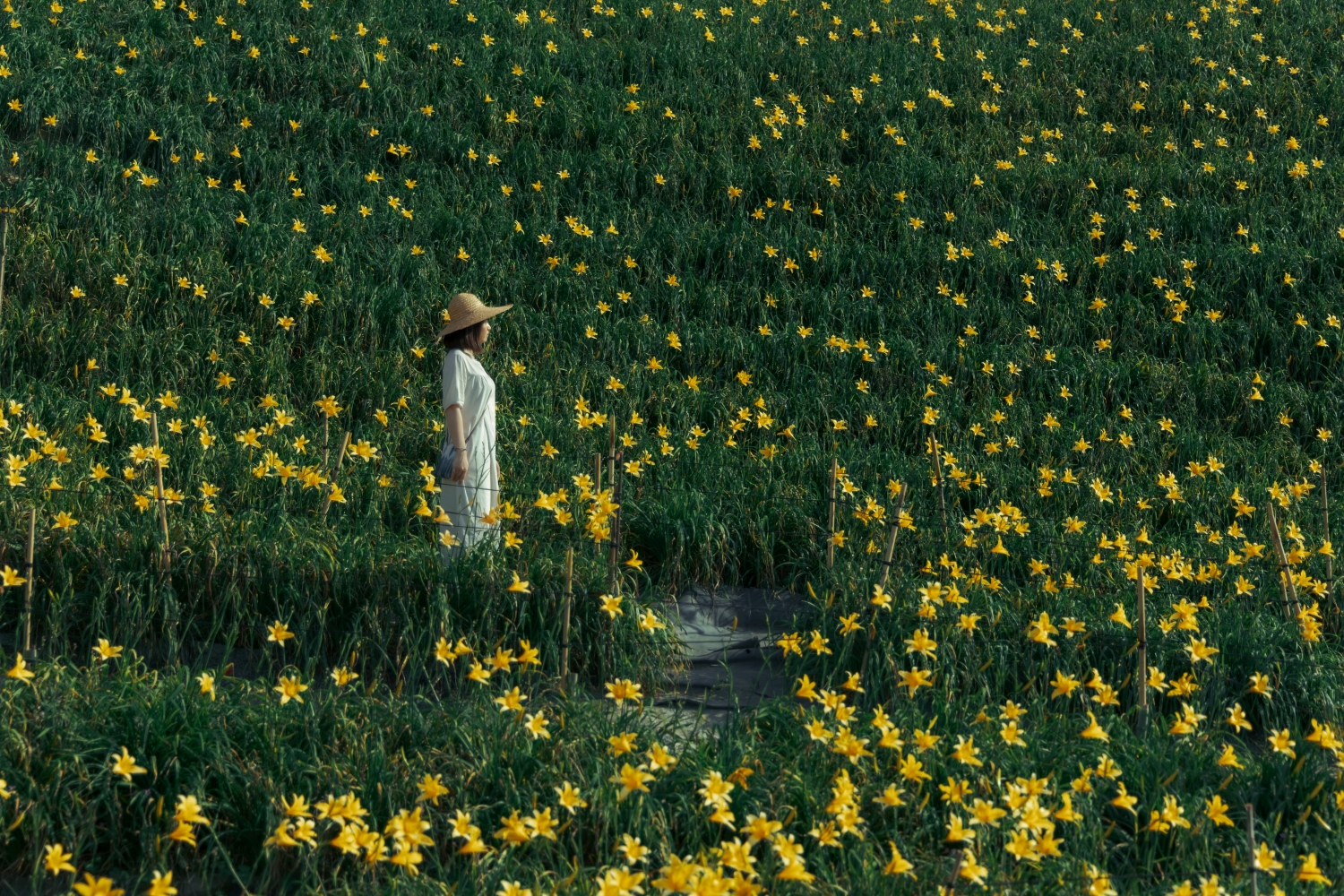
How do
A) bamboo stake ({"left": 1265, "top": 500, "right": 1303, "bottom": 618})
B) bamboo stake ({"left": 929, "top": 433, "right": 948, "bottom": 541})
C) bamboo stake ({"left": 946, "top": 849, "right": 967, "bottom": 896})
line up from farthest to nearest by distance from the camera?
bamboo stake ({"left": 929, "top": 433, "right": 948, "bottom": 541}) < bamboo stake ({"left": 1265, "top": 500, "right": 1303, "bottom": 618}) < bamboo stake ({"left": 946, "top": 849, "right": 967, "bottom": 896})

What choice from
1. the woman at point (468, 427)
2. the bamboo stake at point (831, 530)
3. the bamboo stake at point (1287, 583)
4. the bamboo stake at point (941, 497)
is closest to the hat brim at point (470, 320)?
the woman at point (468, 427)

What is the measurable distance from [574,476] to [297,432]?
1410 mm

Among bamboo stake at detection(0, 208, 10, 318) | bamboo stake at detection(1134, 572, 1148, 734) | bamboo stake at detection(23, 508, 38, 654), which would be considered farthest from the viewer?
bamboo stake at detection(0, 208, 10, 318)

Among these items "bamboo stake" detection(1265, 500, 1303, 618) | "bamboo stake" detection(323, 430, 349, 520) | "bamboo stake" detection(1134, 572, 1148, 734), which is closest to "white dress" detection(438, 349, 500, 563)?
"bamboo stake" detection(323, 430, 349, 520)

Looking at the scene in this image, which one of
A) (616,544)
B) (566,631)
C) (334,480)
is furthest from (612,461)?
(334,480)

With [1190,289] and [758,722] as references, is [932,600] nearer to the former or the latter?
[758,722]

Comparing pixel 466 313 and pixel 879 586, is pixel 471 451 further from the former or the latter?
pixel 879 586

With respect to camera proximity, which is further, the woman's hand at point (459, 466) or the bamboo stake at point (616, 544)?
the woman's hand at point (459, 466)

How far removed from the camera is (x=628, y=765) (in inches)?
129

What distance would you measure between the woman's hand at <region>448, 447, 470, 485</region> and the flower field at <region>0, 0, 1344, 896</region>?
19 centimetres

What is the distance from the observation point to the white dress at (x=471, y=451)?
455 centimetres

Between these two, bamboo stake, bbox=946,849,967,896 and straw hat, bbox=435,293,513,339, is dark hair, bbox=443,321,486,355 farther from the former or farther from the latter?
bamboo stake, bbox=946,849,967,896

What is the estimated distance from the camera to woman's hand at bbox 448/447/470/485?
4.54 m

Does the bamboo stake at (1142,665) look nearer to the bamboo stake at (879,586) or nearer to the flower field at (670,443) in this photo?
the flower field at (670,443)
